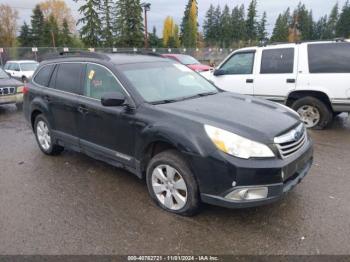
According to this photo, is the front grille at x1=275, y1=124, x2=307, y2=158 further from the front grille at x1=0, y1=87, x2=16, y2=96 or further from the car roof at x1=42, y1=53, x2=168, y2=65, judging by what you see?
the front grille at x1=0, y1=87, x2=16, y2=96

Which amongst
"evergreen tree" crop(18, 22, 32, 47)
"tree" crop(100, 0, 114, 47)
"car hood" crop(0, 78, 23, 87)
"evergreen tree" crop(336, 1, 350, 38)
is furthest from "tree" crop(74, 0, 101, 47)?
"evergreen tree" crop(336, 1, 350, 38)

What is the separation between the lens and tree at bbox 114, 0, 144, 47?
47.7 metres

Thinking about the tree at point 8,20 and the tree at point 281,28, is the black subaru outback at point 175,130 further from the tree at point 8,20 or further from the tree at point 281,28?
the tree at point 281,28

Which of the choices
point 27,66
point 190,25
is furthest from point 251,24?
point 27,66

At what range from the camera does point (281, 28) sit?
285 feet

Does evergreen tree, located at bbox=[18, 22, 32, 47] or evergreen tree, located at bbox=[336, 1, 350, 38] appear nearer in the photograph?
evergreen tree, located at bbox=[18, 22, 32, 47]

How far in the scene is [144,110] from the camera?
374 centimetres

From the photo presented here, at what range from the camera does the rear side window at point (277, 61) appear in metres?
6.99

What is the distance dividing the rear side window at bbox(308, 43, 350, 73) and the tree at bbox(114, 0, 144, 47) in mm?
44287

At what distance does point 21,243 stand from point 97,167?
202 cm

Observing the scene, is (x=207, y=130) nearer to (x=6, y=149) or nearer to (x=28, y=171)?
(x=28, y=171)

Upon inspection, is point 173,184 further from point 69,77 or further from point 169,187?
point 69,77

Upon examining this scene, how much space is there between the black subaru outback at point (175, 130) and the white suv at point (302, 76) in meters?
2.90

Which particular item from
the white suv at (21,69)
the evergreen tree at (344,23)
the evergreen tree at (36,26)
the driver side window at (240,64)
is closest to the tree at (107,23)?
the evergreen tree at (36,26)
